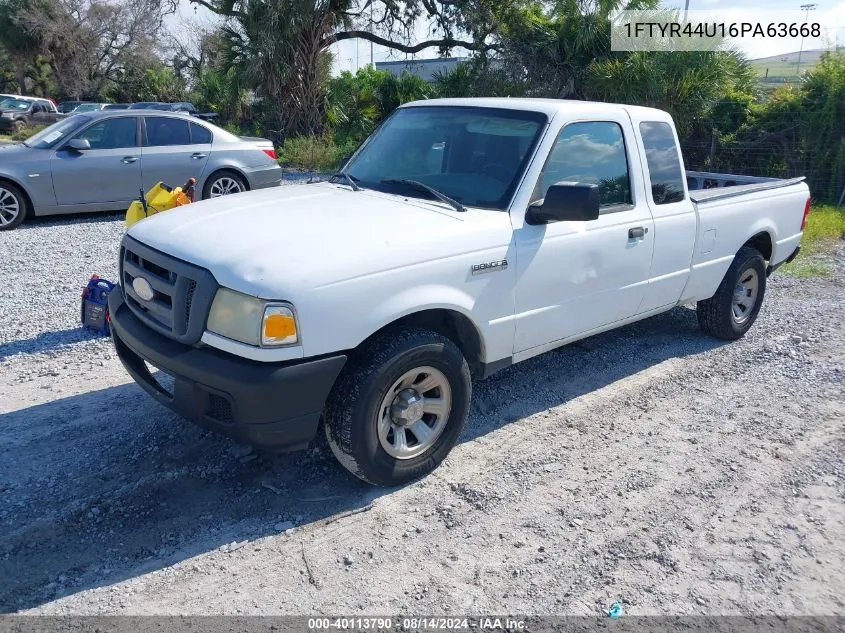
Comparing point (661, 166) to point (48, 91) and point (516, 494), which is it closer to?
A: point (516, 494)

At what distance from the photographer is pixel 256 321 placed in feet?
10.5

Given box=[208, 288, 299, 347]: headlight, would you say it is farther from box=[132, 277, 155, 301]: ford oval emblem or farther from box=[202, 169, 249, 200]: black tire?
box=[202, 169, 249, 200]: black tire

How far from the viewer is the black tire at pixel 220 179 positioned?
427 inches

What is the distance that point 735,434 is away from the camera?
4.60 m

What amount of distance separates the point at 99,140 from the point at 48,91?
35.5m

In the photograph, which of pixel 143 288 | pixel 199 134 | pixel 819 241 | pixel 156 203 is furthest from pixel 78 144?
pixel 819 241

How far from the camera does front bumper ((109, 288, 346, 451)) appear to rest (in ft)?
10.4

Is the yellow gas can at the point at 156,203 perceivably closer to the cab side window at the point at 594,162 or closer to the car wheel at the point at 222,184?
the cab side window at the point at 594,162

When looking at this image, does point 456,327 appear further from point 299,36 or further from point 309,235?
point 299,36

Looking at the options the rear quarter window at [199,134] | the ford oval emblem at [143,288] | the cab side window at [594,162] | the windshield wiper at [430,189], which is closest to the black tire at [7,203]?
the rear quarter window at [199,134]

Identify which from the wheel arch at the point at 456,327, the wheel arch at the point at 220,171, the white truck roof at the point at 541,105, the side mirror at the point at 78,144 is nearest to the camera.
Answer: the wheel arch at the point at 456,327

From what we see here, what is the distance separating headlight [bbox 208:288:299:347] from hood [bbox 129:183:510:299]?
0.06 m

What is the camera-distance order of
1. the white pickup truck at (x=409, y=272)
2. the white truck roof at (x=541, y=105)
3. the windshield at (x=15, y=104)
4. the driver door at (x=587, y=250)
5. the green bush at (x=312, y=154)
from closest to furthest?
the white pickup truck at (x=409, y=272), the driver door at (x=587, y=250), the white truck roof at (x=541, y=105), the green bush at (x=312, y=154), the windshield at (x=15, y=104)

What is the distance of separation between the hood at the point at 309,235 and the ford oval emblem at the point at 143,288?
20 cm
